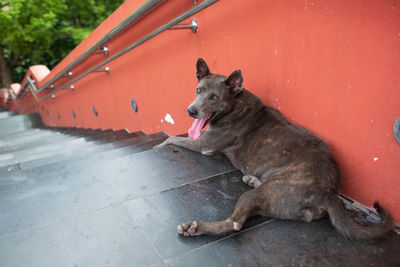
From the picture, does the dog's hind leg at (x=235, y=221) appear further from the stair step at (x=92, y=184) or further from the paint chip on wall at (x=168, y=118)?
the paint chip on wall at (x=168, y=118)

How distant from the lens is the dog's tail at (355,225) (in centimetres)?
165

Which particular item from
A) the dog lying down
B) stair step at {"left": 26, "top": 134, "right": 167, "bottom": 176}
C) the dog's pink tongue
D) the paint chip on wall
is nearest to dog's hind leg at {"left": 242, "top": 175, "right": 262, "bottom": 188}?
the dog lying down

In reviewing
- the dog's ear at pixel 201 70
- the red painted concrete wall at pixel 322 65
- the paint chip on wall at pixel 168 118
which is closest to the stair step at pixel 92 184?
the dog's ear at pixel 201 70

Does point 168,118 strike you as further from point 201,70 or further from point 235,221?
point 235,221

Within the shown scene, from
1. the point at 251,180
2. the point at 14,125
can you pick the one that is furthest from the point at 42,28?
the point at 251,180

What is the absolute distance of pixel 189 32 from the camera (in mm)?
3635

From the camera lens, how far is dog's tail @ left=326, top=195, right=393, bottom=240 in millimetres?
1653

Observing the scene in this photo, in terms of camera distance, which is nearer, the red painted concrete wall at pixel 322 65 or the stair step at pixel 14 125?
the red painted concrete wall at pixel 322 65

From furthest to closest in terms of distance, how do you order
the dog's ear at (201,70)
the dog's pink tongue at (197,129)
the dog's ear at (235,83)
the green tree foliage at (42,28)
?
the green tree foliage at (42,28)
the dog's ear at (201,70)
the dog's pink tongue at (197,129)
the dog's ear at (235,83)

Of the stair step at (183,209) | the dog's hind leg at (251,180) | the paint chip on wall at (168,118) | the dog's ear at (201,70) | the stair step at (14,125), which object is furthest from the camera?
the stair step at (14,125)

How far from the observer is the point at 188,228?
5.91 feet

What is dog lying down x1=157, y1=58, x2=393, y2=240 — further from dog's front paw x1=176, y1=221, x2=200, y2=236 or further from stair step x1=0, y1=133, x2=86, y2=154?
stair step x1=0, y1=133, x2=86, y2=154

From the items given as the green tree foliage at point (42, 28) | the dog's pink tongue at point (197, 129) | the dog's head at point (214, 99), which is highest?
the green tree foliage at point (42, 28)

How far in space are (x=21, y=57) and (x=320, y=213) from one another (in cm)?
1852
